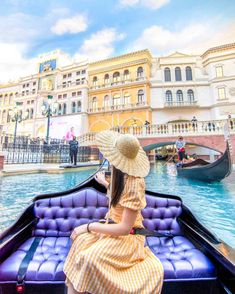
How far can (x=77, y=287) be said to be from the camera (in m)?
0.81

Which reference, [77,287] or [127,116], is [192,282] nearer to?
[77,287]

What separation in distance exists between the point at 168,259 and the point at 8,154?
8889 mm

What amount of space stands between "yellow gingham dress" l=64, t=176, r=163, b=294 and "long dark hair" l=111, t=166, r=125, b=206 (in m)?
0.03

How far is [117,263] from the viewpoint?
0.85 m

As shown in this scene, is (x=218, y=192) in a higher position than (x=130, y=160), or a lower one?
lower

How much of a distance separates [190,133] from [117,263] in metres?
10.8

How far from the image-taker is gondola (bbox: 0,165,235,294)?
1066 millimetres

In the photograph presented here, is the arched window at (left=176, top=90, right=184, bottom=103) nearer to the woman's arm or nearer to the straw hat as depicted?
the straw hat

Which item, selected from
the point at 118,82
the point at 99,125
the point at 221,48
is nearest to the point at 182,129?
the point at 99,125

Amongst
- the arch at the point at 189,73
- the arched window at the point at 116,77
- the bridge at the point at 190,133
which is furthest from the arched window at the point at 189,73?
the bridge at the point at 190,133

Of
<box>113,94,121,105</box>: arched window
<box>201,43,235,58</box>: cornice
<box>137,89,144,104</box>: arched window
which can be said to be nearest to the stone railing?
→ <box>137,89,144,104</box>: arched window

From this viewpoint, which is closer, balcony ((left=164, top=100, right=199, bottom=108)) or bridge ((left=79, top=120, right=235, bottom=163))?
bridge ((left=79, top=120, right=235, bottom=163))

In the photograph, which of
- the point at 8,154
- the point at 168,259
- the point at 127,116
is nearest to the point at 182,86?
the point at 127,116

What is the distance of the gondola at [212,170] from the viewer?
476 cm
